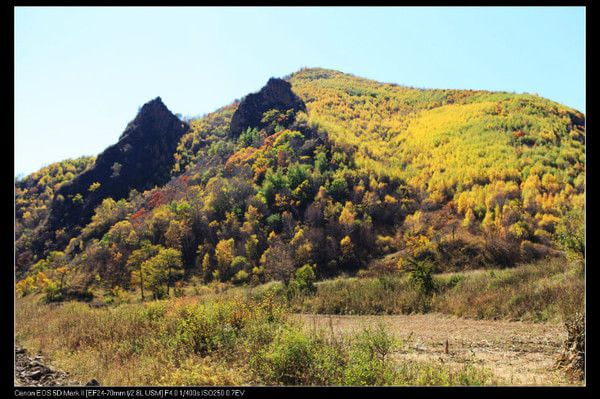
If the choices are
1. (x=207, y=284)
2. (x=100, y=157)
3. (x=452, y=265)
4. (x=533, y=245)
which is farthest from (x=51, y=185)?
(x=533, y=245)

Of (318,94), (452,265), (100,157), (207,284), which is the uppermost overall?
(318,94)

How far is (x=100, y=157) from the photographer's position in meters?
78.2

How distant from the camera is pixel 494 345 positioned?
31.7 ft

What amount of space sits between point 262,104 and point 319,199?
38.7 m

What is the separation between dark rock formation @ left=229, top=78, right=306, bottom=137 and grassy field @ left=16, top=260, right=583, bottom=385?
211 feet

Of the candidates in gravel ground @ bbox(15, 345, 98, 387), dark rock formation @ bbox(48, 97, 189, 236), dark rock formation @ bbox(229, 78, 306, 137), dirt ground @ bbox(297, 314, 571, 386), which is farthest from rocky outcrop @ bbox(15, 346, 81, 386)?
dark rock formation @ bbox(48, 97, 189, 236)

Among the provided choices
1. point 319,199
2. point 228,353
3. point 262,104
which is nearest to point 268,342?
point 228,353

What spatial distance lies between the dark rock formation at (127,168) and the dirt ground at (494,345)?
71782 mm

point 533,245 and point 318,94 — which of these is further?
point 318,94

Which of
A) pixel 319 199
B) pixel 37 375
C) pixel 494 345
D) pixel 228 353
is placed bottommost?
pixel 494 345

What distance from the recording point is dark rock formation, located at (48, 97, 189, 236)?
235ft

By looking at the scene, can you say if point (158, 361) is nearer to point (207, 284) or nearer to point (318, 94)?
point (207, 284)
